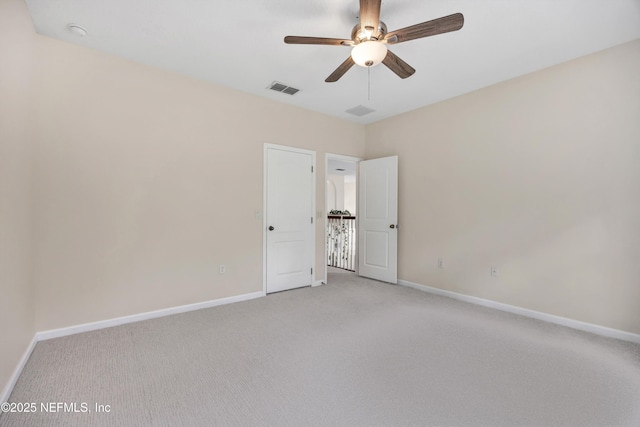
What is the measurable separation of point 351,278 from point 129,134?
12.5 ft

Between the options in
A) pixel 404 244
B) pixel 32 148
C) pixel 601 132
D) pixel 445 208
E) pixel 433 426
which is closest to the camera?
pixel 433 426

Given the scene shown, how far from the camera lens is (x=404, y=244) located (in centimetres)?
457

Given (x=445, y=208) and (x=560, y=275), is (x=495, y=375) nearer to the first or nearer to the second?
(x=560, y=275)

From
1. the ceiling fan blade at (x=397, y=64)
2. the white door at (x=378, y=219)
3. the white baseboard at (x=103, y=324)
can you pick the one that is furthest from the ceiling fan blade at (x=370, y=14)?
the white baseboard at (x=103, y=324)

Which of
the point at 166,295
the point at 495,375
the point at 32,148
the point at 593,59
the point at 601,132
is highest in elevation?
the point at 593,59

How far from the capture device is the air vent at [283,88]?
3.59 meters

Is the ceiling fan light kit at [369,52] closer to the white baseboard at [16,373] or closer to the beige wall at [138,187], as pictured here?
the beige wall at [138,187]

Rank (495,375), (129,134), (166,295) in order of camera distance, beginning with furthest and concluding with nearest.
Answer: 1. (166,295)
2. (129,134)
3. (495,375)

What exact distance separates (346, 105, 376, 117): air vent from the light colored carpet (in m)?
2.99

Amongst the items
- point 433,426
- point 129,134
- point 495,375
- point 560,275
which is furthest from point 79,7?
point 560,275

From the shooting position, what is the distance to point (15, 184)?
6.84ft

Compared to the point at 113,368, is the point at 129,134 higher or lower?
higher

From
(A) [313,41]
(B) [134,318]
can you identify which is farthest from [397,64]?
(B) [134,318]

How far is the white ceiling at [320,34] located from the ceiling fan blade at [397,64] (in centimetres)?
36
